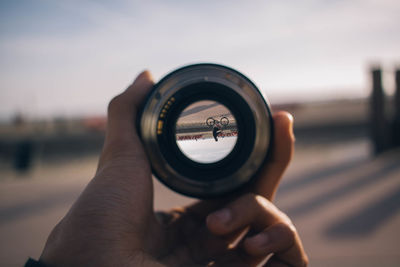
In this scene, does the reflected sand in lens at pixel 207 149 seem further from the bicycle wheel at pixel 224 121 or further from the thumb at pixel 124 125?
the thumb at pixel 124 125

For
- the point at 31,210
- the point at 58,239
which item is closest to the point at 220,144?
the point at 58,239

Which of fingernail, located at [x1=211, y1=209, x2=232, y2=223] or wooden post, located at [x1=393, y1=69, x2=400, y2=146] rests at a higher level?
fingernail, located at [x1=211, y1=209, x2=232, y2=223]

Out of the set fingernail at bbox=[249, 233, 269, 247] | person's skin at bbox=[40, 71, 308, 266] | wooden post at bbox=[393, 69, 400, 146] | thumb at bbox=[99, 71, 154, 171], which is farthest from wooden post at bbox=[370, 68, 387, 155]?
thumb at bbox=[99, 71, 154, 171]

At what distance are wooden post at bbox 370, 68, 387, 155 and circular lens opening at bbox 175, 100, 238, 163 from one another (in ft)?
14.6

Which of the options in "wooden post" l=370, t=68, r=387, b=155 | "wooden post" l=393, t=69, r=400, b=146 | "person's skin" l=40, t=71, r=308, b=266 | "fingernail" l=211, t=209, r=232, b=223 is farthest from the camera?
"wooden post" l=393, t=69, r=400, b=146

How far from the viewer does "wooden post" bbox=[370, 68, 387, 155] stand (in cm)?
466

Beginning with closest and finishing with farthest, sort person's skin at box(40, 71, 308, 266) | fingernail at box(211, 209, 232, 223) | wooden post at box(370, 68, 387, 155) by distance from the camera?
person's skin at box(40, 71, 308, 266) < fingernail at box(211, 209, 232, 223) < wooden post at box(370, 68, 387, 155)

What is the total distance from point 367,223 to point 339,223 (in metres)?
0.20

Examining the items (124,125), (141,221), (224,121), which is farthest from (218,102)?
(141,221)

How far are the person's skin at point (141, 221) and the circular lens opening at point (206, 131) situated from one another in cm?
15

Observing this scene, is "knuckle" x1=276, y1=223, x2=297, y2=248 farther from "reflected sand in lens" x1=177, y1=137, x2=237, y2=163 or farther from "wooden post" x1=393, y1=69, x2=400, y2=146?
"wooden post" x1=393, y1=69, x2=400, y2=146

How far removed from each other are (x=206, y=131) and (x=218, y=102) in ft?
0.43

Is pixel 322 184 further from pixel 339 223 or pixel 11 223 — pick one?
pixel 11 223

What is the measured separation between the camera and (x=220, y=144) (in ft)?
3.20
